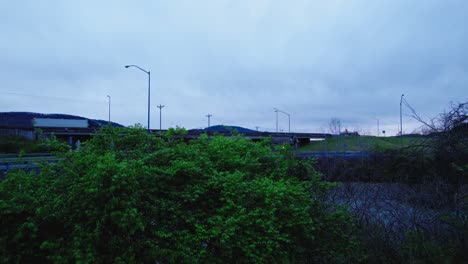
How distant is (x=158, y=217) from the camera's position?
3059 mm

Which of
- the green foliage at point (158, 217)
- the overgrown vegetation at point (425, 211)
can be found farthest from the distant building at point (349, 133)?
the green foliage at point (158, 217)

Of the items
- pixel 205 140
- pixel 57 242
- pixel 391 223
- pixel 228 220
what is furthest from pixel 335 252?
pixel 57 242

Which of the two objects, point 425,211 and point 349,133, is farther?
point 349,133

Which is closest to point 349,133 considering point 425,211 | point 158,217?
point 425,211

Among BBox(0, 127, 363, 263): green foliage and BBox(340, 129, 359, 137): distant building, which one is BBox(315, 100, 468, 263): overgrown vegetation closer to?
BBox(0, 127, 363, 263): green foliage

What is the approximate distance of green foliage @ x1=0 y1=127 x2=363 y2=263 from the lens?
8.84 ft

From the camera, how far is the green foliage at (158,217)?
2693 millimetres

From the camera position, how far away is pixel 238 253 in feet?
10.0

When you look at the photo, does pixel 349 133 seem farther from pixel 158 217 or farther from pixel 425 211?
pixel 158 217

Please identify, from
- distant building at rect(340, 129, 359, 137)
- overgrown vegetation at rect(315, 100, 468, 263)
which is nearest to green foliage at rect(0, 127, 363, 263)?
overgrown vegetation at rect(315, 100, 468, 263)

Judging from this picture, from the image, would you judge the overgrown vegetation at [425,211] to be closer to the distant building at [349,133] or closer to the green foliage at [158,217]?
the green foliage at [158,217]

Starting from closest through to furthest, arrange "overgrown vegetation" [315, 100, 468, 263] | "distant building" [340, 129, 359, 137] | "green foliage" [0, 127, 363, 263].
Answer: "green foliage" [0, 127, 363, 263] < "overgrown vegetation" [315, 100, 468, 263] < "distant building" [340, 129, 359, 137]

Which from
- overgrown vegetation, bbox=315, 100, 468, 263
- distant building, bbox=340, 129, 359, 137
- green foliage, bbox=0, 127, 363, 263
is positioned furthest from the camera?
distant building, bbox=340, 129, 359, 137

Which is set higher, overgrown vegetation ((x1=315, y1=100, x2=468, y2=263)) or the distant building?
the distant building
